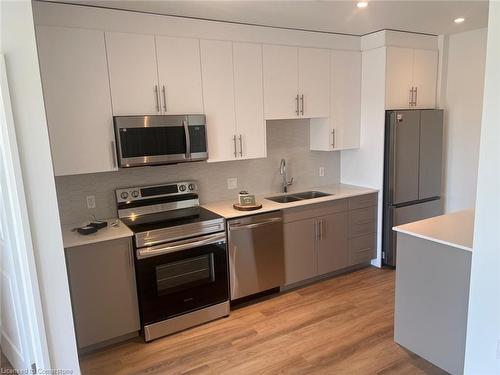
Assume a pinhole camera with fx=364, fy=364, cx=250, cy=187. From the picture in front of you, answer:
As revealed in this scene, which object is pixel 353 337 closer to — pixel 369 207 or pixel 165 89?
pixel 369 207

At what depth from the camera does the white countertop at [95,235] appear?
2600mm

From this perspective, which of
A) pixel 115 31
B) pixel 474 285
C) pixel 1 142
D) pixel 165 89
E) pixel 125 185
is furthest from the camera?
pixel 125 185

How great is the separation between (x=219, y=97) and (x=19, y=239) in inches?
77.5

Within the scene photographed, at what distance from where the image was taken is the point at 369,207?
4070 mm

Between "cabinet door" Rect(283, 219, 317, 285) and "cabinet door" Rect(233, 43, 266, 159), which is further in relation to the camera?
"cabinet door" Rect(283, 219, 317, 285)

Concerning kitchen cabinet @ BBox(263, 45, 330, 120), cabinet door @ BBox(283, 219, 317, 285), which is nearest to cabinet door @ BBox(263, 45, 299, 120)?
kitchen cabinet @ BBox(263, 45, 330, 120)

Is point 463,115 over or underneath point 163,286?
over

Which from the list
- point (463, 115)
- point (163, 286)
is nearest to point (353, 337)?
point (163, 286)

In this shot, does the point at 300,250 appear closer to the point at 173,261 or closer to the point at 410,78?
the point at 173,261

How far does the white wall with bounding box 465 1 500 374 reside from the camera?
1857 mm

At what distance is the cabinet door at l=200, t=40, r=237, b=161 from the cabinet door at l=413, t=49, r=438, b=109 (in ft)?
7.20

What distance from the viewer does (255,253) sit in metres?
3.33

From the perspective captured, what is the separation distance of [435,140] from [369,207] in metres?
1.09

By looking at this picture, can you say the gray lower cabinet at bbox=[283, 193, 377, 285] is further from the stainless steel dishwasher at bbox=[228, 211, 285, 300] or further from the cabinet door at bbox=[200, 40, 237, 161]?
the cabinet door at bbox=[200, 40, 237, 161]
